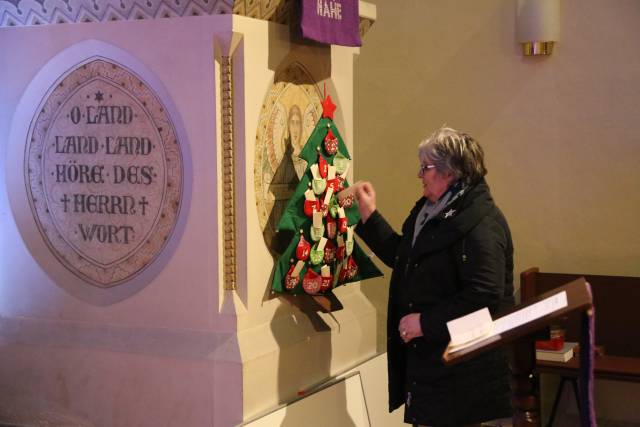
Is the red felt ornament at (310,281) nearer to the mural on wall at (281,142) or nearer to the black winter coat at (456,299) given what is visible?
the mural on wall at (281,142)

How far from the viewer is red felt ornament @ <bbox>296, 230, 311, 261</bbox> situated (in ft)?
12.1

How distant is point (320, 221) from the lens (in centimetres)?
377

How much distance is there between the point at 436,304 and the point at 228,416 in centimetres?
94

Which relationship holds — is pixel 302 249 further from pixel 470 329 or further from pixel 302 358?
pixel 470 329

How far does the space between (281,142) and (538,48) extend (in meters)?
2.03

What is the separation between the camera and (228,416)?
3.49m

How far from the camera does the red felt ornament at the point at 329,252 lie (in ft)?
12.6

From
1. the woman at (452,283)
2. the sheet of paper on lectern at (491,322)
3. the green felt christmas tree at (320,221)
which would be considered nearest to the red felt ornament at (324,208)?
the green felt christmas tree at (320,221)

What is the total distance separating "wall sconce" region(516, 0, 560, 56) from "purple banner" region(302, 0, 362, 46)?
1393 millimetres

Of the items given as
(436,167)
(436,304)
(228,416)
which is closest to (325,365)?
(228,416)

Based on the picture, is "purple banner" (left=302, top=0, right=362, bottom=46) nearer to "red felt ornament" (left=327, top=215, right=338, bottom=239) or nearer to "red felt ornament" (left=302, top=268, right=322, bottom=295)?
"red felt ornament" (left=327, top=215, right=338, bottom=239)

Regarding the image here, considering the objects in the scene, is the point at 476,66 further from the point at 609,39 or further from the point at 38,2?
the point at 38,2

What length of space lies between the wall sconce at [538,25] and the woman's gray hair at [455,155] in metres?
2.05

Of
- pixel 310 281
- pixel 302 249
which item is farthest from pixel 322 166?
pixel 310 281
